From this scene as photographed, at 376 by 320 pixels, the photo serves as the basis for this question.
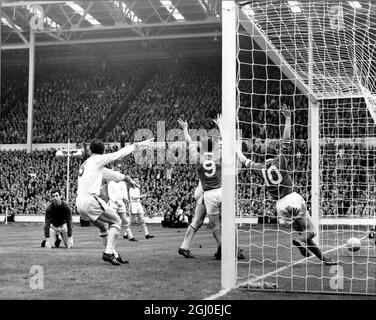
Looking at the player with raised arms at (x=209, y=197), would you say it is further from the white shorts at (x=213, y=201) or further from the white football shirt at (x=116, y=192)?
the white football shirt at (x=116, y=192)

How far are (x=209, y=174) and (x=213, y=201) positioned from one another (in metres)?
0.52

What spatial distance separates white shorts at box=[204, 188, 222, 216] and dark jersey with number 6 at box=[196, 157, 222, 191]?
0.34 ft

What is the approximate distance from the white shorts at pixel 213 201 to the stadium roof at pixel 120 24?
21.6 meters

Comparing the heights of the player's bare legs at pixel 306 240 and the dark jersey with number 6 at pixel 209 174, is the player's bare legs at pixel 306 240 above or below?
below

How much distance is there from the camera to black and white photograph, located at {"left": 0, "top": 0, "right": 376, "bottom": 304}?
7344mm

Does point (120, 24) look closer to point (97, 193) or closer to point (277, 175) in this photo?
point (97, 193)

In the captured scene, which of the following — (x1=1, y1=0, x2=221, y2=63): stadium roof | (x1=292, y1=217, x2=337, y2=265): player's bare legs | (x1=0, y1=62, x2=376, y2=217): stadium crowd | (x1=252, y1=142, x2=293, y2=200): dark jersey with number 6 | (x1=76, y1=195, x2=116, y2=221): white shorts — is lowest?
(x1=292, y1=217, x2=337, y2=265): player's bare legs

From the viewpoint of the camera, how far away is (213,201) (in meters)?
10.5

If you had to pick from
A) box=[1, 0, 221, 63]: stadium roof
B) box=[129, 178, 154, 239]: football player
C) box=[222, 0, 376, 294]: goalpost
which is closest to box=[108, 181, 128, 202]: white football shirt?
box=[129, 178, 154, 239]: football player

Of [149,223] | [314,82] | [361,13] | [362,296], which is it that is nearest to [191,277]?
[362,296]

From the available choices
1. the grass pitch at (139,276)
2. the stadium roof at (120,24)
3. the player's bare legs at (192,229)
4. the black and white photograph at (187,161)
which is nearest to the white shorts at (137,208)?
the black and white photograph at (187,161)

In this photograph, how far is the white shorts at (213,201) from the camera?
10523 mm

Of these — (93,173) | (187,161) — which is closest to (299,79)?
(93,173)

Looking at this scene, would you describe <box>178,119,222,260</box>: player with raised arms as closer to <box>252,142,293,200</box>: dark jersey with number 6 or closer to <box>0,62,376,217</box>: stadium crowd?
<box>252,142,293,200</box>: dark jersey with number 6
